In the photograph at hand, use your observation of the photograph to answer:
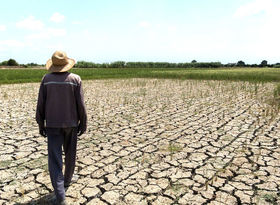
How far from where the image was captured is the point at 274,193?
11.1 ft

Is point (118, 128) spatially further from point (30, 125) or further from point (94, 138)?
point (30, 125)

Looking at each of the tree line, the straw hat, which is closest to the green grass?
the straw hat

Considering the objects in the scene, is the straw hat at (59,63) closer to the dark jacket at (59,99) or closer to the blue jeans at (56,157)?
the dark jacket at (59,99)

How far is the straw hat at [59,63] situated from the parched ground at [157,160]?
167 cm

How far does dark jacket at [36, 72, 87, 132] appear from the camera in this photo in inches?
114

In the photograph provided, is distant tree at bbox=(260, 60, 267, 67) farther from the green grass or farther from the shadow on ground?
the shadow on ground

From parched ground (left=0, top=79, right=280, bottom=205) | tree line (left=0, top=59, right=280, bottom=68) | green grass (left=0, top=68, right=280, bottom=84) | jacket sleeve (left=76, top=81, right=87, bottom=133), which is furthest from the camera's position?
tree line (left=0, top=59, right=280, bottom=68)

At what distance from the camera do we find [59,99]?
9.59 ft

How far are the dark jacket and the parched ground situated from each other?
1078 millimetres

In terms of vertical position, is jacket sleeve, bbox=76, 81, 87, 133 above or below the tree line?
below

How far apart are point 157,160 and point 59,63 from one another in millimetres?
2526

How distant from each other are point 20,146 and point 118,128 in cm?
242

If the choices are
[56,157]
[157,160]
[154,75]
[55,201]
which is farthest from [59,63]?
[154,75]

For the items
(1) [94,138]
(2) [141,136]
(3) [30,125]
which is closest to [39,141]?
(1) [94,138]
